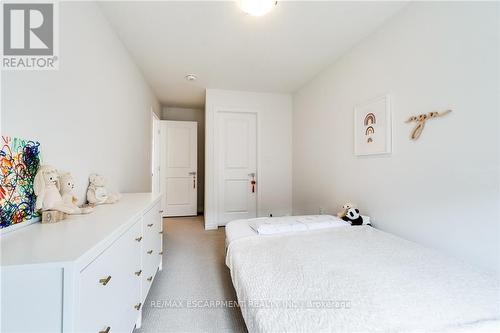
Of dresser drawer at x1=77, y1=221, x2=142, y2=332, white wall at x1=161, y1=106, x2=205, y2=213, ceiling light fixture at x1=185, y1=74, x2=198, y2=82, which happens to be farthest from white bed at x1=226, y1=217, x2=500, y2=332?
white wall at x1=161, y1=106, x2=205, y2=213

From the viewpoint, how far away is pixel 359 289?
0.93 meters

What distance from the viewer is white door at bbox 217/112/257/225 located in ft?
11.6

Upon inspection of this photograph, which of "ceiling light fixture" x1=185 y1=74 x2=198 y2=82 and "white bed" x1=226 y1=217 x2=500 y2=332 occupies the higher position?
"ceiling light fixture" x1=185 y1=74 x2=198 y2=82

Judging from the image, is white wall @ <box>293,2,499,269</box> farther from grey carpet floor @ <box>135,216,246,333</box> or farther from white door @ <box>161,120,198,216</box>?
white door @ <box>161,120,198,216</box>

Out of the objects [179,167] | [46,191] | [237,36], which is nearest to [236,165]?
[179,167]

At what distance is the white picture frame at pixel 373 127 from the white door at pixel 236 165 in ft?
6.00

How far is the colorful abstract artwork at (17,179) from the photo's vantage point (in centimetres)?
85

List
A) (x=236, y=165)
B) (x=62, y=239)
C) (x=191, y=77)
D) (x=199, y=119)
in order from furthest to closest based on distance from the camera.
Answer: (x=199, y=119) < (x=236, y=165) < (x=191, y=77) < (x=62, y=239)

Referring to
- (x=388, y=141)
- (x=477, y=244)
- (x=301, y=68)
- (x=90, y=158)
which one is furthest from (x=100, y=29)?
(x=477, y=244)

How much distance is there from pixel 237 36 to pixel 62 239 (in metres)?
2.13

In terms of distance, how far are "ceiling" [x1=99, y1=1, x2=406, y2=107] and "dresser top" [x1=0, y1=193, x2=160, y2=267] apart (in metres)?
1.69

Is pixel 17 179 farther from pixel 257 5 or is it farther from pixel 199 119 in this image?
pixel 199 119

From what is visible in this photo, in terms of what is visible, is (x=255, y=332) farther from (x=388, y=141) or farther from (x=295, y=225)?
(x=388, y=141)

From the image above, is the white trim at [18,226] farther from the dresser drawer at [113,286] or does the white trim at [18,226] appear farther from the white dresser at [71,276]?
the dresser drawer at [113,286]
